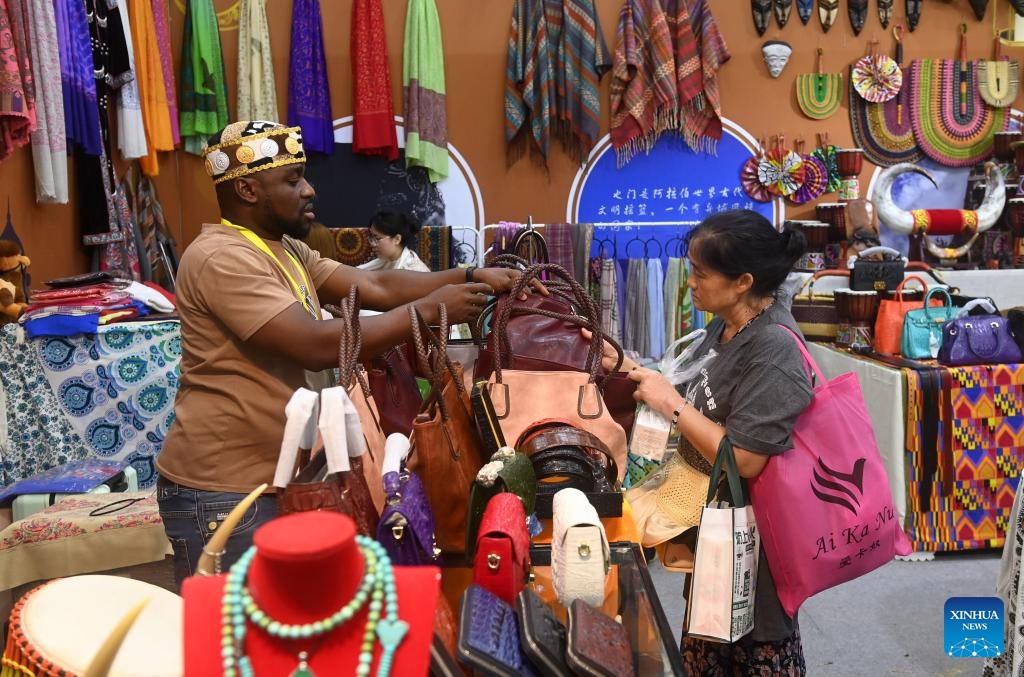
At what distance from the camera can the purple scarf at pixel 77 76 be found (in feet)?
10.8

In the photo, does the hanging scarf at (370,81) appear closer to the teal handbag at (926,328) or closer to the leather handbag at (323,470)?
the teal handbag at (926,328)

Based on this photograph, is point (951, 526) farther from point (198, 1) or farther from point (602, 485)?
point (198, 1)

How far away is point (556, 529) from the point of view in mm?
1041

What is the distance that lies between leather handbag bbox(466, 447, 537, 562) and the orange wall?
4309 mm

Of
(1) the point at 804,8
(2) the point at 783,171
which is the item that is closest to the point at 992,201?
(2) the point at 783,171

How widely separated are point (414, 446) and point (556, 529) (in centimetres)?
29

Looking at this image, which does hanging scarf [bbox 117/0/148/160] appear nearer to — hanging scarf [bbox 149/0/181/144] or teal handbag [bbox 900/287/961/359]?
hanging scarf [bbox 149/0/181/144]

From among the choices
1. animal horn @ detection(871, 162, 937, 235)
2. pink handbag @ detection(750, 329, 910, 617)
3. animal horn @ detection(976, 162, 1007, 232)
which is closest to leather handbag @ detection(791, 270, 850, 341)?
animal horn @ detection(871, 162, 937, 235)

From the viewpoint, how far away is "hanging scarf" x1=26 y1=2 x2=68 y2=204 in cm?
301

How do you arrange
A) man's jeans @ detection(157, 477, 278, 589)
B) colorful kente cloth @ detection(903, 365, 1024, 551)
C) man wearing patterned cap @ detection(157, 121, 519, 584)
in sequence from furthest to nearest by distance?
colorful kente cloth @ detection(903, 365, 1024, 551) < man's jeans @ detection(157, 477, 278, 589) < man wearing patterned cap @ detection(157, 121, 519, 584)

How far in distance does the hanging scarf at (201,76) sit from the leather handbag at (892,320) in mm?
3898

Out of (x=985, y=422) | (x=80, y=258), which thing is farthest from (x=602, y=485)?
(x=80, y=258)

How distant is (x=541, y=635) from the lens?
2.89ft

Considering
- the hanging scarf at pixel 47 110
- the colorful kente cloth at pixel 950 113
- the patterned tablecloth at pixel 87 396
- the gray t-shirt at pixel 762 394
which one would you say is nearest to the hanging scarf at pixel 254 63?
the hanging scarf at pixel 47 110
